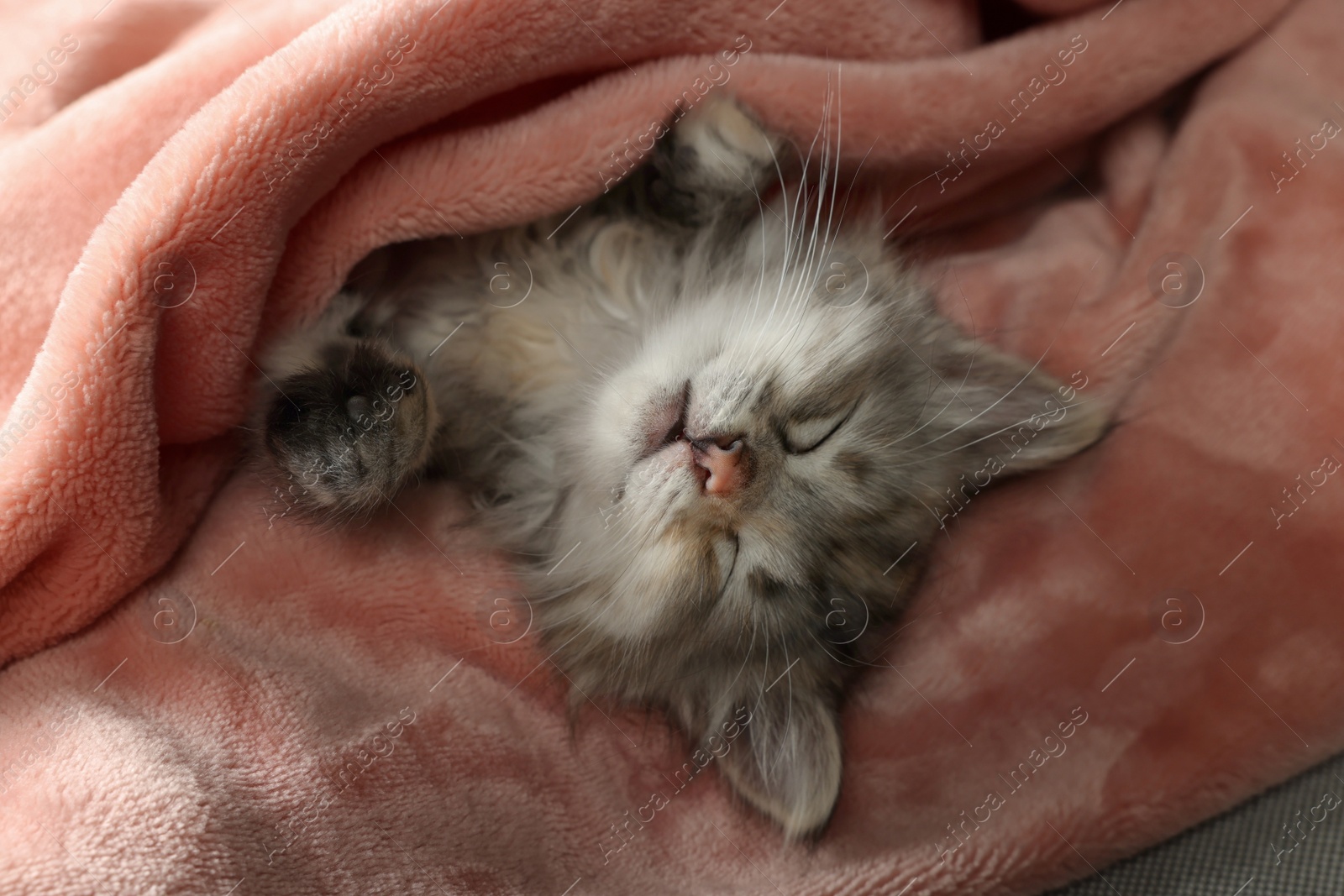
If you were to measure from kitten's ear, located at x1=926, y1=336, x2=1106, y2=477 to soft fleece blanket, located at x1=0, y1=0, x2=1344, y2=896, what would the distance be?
62 millimetres

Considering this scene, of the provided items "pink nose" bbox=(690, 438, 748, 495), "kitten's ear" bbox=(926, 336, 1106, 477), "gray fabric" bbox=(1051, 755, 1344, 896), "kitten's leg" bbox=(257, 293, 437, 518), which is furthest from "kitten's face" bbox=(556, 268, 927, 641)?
"gray fabric" bbox=(1051, 755, 1344, 896)

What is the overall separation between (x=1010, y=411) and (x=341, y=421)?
42.0 inches

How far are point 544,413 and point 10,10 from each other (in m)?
1.24

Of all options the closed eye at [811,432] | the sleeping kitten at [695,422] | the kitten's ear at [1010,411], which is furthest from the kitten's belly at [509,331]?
the kitten's ear at [1010,411]

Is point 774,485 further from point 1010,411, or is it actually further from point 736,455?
point 1010,411

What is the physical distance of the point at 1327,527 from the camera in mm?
1338

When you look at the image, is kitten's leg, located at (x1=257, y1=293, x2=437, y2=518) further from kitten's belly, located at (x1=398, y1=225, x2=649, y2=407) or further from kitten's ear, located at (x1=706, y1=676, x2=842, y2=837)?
kitten's ear, located at (x1=706, y1=676, x2=842, y2=837)

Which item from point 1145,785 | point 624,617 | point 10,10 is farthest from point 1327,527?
point 10,10

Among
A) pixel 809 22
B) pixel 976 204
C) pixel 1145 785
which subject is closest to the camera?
pixel 1145 785

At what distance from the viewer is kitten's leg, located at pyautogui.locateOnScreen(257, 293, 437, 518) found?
119 cm

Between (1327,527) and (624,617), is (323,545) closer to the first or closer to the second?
(624,617)

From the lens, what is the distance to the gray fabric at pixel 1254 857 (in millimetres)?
1261

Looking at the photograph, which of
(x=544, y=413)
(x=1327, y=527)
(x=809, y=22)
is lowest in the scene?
(x=1327, y=527)

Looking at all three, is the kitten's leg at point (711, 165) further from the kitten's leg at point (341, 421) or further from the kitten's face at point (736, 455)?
the kitten's leg at point (341, 421)
